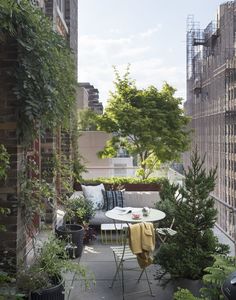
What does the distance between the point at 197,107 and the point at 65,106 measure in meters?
10.7

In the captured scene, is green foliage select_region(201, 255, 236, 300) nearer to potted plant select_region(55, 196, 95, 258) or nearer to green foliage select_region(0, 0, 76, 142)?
green foliage select_region(0, 0, 76, 142)

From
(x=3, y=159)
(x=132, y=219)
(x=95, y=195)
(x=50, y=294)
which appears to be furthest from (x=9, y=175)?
(x=95, y=195)

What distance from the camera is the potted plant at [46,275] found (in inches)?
125

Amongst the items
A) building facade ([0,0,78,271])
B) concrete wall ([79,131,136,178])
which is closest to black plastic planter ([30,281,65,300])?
building facade ([0,0,78,271])

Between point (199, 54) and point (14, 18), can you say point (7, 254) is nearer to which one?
point (14, 18)

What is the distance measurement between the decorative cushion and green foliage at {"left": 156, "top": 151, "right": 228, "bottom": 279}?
11.1 ft

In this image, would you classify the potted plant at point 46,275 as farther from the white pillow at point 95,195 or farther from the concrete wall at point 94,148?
the concrete wall at point 94,148

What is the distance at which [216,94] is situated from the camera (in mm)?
11594

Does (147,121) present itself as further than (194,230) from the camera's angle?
Yes

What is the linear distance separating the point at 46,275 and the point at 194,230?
59.5 inches

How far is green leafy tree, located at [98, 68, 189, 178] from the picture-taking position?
929cm

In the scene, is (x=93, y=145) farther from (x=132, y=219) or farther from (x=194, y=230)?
(x=194, y=230)

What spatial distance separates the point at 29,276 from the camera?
3.22 m

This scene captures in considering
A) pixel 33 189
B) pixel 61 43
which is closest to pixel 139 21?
pixel 61 43
